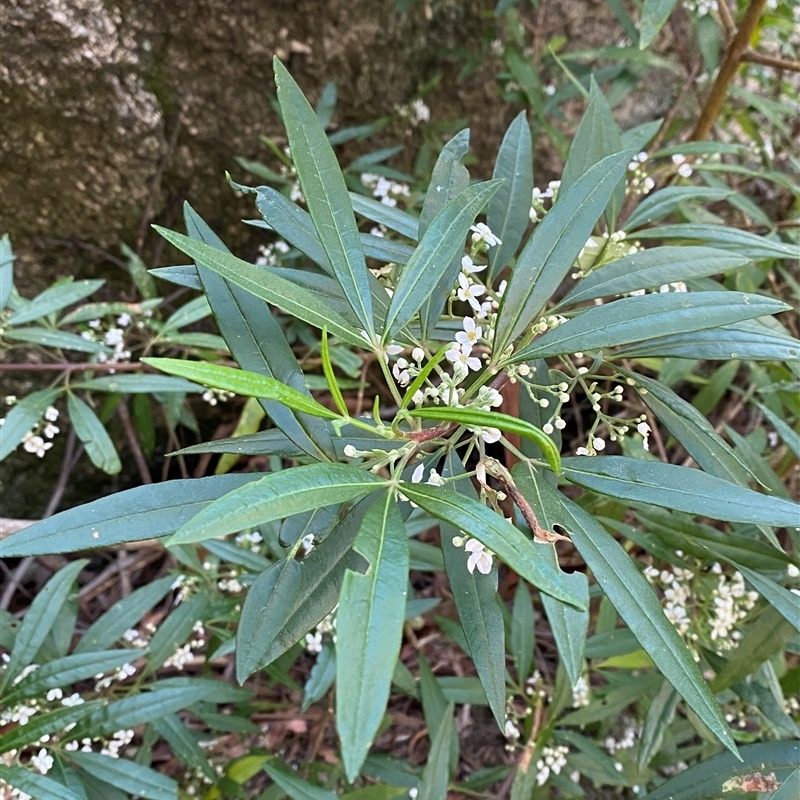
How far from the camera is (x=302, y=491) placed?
1.51 feet

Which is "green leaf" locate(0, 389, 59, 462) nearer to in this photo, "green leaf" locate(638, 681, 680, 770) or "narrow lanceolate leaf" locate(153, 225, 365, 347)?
"narrow lanceolate leaf" locate(153, 225, 365, 347)

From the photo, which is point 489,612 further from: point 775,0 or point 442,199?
point 775,0

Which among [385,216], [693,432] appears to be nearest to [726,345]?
[693,432]

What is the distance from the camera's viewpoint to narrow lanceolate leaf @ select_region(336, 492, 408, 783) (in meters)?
0.38

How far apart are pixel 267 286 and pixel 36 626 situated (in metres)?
0.88

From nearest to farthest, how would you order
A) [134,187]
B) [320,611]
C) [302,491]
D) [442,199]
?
[302,491] → [320,611] → [442,199] → [134,187]

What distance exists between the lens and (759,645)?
904mm

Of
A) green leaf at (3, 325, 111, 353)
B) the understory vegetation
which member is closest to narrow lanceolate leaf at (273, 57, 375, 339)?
the understory vegetation

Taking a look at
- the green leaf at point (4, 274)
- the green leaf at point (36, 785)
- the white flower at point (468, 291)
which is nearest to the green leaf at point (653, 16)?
the white flower at point (468, 291)

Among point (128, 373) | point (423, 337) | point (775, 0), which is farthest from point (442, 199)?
point (775, 0)

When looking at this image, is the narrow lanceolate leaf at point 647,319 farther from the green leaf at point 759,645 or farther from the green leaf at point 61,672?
the green leaf at point 61,672

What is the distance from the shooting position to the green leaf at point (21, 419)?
1.07 m

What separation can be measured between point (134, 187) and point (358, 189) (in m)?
0.56

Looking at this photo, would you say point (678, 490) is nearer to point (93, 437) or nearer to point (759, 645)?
point (759, 645)
